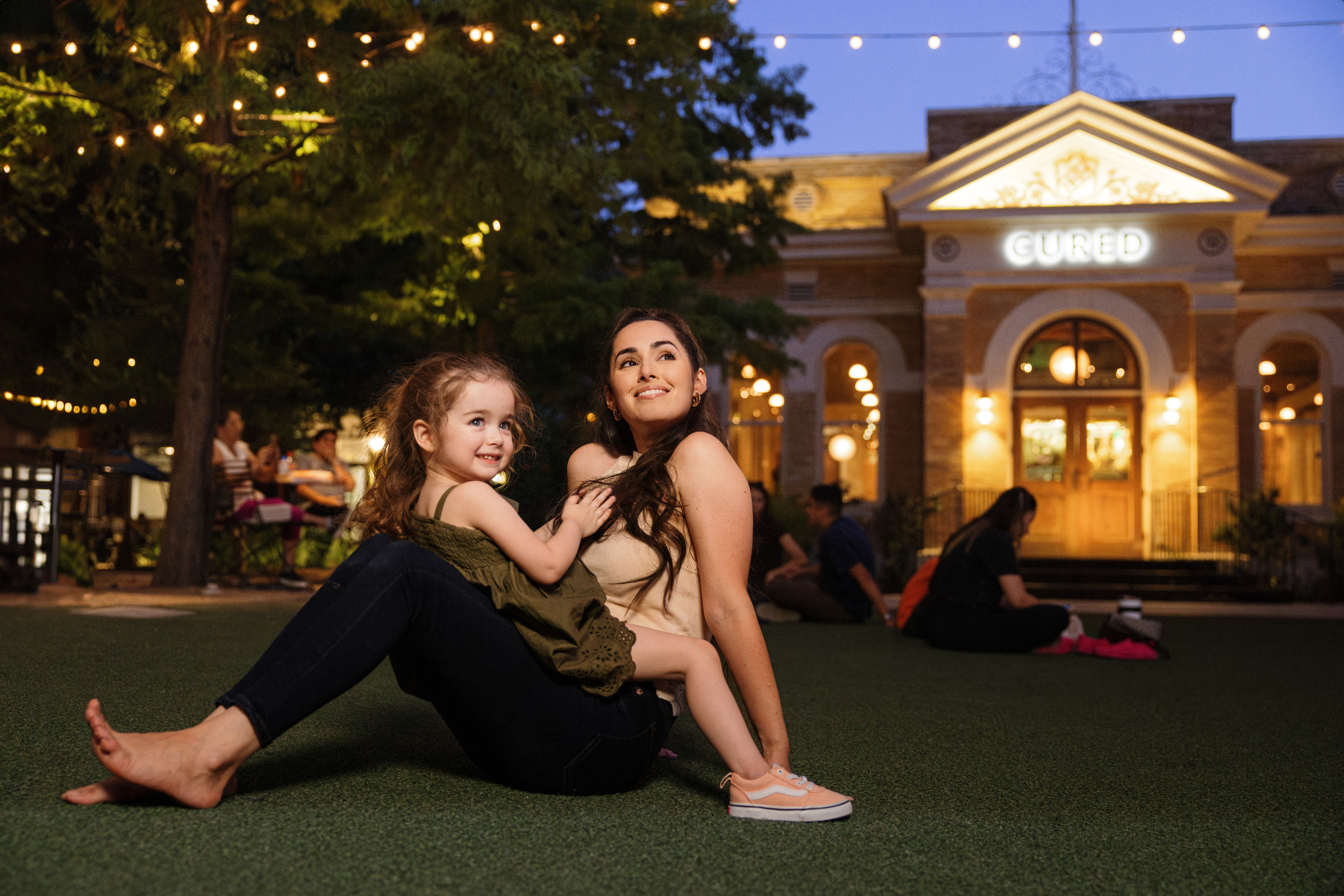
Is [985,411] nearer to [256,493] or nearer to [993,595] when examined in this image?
[993,595]

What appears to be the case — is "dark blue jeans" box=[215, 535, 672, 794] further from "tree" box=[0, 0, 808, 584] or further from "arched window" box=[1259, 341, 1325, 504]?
"arched window" box=[1259, 341, 1325, 504]

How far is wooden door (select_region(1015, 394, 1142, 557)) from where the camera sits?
1577 centimetres

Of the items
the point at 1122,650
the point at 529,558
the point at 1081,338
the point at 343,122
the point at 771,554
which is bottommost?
the point at 1122,650

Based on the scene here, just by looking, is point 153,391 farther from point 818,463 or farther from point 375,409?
point 375,409

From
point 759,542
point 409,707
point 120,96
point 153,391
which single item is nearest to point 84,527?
point 153,391

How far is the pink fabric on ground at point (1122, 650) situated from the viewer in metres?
6.61

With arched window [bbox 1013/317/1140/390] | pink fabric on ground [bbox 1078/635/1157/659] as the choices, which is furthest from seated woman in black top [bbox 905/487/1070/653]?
arched window [bbox 1013/317/1140/390]

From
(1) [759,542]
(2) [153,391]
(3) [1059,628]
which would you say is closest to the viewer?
(1) [759,542]

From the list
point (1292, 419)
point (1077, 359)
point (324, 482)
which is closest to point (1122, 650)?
point (324, 482)

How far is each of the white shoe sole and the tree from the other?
6.81 metres

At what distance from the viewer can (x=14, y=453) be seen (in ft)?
30.8

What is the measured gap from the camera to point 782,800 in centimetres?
242

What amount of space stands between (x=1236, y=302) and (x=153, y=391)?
15742 mm

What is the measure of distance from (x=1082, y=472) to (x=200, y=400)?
12260 millimetres
